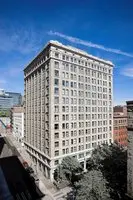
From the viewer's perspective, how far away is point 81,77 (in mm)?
53688

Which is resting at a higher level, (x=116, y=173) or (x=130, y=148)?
(x=130, y=148)

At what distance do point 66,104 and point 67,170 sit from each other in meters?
17.9

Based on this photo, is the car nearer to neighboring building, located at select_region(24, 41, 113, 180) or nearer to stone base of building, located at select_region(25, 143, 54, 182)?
stone base of building, located at select_region(25, 143, 54, 182)

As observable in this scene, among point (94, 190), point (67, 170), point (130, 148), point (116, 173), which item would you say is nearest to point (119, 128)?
point (67, 170)

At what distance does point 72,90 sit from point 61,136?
1401 cm

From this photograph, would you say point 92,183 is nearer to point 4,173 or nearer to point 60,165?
point 60,165

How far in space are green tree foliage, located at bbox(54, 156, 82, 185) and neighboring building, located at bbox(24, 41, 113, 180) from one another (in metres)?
1.96

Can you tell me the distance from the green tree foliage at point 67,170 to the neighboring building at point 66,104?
196 cm

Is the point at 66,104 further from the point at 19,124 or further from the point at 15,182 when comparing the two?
the point at 19,124

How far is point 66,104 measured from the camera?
4934 centimetres

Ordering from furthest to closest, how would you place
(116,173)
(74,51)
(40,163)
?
1. (40,163)
2. (74,51)
3. (116,173)

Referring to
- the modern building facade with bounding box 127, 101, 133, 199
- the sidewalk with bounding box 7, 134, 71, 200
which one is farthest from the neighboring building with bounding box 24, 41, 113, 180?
the modern building facade with bounding box 127, 101, 133, 199

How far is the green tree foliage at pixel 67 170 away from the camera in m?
43.8

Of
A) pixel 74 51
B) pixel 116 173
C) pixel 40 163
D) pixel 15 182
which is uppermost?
pixel 74 51
